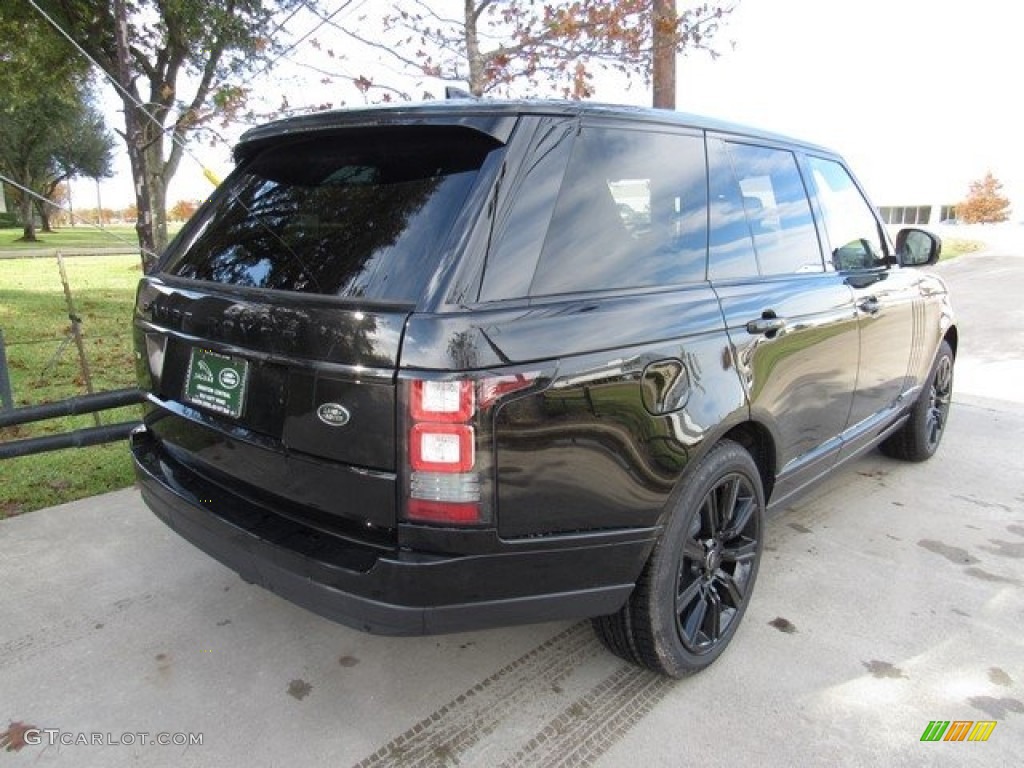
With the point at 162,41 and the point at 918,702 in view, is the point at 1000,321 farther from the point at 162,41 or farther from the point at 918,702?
the point at 162,41

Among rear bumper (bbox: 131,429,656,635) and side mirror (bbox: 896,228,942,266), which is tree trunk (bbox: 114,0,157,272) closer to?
rear bumper (bbox: 131,429,656,635)

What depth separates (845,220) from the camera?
3541 mm

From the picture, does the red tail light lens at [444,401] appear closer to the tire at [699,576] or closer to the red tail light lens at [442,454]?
the red tail light lens at [442,454]

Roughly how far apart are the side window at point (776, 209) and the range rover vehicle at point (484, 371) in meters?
0.03

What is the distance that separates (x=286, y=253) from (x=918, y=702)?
2.59 m

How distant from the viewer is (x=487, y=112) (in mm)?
1975

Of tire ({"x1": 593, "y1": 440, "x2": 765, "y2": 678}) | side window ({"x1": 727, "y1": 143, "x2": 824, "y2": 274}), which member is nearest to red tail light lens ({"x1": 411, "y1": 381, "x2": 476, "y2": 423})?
tire ({"x1": 593, "y1": 440, "x2": 765, "y2": 678})

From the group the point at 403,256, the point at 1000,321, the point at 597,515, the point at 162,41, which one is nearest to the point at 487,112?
the point at 403,256

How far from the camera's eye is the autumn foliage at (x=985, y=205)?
43.3m

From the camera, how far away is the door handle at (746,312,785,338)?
249cm

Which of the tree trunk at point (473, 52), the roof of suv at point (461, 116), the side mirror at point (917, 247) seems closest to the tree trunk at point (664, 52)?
the tree trunk at point (473, 52)

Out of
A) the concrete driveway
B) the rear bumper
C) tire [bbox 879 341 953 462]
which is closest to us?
the rear bumper

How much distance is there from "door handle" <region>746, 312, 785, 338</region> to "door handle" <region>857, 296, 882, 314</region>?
35.0 inches

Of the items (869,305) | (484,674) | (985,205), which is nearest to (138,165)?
(484,674)
